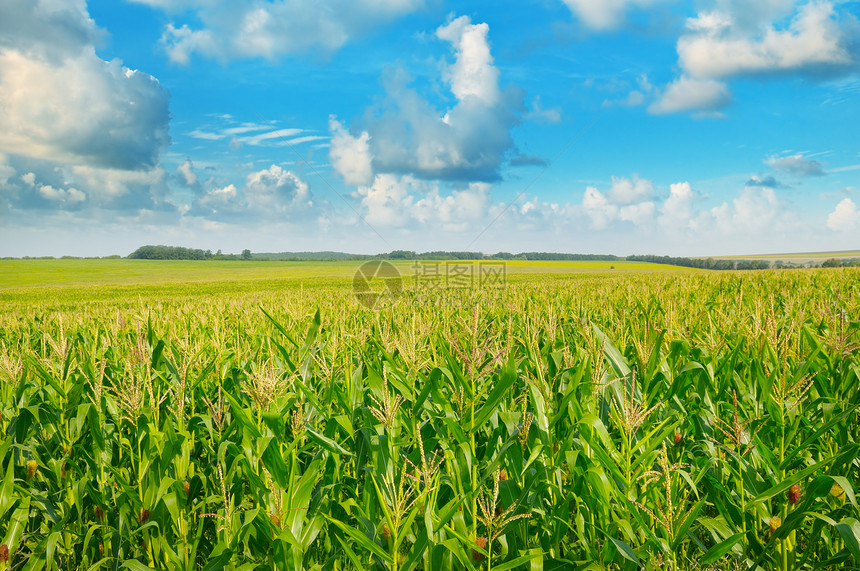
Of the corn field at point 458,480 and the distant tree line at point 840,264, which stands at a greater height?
the distant tree line at point 840,264

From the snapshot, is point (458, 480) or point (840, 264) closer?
point (458, 480)

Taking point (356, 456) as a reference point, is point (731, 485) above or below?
below

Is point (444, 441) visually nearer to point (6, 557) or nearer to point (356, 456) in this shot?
point (356, 456)

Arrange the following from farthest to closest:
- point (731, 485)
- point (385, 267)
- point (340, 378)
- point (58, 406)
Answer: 1. point (385, 267)
2. point (340, 378)
3. point (58, 406)
4. point (731, 485)

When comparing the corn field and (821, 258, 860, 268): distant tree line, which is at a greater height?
(821, 258, 860, 268): distant tree line

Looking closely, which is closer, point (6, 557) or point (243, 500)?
point (6, 557)

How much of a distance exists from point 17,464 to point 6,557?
Answer: 108cm

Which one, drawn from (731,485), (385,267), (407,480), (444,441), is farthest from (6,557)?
(385,267)

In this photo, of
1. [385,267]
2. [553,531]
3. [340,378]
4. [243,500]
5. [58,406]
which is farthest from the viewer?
[385,267]

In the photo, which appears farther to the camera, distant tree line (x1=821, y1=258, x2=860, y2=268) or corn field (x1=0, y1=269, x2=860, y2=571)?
distant tree line (x1=821, y1=258, x2=860, y2=268)

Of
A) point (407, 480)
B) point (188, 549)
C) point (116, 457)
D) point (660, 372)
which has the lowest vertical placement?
point (188, 549)

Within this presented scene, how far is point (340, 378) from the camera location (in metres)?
4.04

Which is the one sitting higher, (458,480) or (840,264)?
(840,264)

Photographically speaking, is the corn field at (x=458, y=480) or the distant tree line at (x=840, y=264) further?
the distant tree line at (x=840, y=264)
